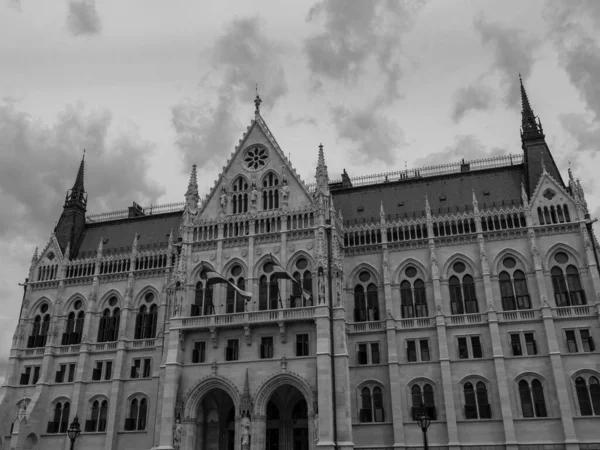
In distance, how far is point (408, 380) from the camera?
48125 millimetres

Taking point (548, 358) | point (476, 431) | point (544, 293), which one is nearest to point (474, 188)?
point (544, 293)

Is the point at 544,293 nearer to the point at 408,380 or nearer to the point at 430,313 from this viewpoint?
the point at 430,313

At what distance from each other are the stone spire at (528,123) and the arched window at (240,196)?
28.7m

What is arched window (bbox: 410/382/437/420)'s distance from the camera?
4697 cm

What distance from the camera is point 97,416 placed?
2215 inches

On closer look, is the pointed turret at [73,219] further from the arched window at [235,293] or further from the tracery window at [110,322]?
the arched window at [235,293]

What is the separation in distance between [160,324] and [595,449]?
132 feet

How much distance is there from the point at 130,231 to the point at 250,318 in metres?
25.6

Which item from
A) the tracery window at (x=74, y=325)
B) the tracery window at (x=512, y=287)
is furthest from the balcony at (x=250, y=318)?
the tracery window at (x=512, y=287)

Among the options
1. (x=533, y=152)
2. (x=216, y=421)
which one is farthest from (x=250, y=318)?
(x=533, y=152)

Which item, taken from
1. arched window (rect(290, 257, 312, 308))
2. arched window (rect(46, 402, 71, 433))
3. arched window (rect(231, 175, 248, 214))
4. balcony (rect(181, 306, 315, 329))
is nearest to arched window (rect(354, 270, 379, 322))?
arched window (rect(290, 257, 312, 308))

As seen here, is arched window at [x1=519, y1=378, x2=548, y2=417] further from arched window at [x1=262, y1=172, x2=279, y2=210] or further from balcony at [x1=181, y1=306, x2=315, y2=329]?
arched window at [x1=262, y1=172, x2=279, y2=210]

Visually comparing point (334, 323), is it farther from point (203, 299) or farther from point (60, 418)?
point (60, 418)

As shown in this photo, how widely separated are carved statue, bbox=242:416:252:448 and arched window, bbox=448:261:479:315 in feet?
65.8
